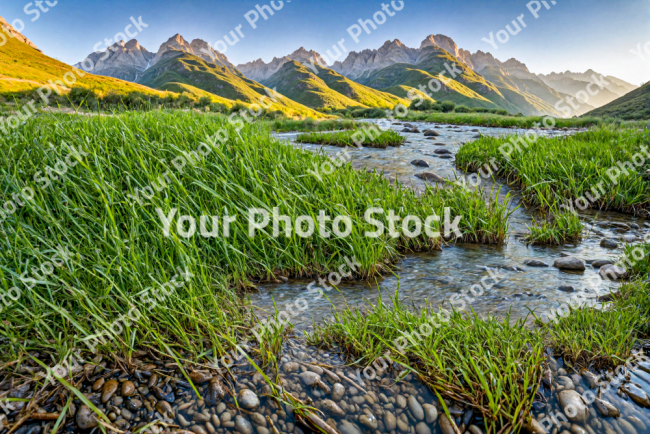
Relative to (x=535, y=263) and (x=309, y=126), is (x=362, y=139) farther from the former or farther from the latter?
(x=535, y=263)

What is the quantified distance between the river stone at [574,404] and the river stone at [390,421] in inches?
43.1

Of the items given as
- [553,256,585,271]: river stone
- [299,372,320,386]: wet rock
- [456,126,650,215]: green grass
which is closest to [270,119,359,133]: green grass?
[456,126,650,215]: green grass

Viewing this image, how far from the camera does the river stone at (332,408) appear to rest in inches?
86.5

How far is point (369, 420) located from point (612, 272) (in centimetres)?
354

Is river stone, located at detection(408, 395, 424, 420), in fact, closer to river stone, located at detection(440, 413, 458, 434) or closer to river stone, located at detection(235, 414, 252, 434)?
river stone, located at detection(440, 413, 458, 434)

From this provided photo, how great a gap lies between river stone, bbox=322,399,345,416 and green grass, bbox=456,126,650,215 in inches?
222

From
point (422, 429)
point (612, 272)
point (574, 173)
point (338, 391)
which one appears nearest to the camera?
point (422, 429)

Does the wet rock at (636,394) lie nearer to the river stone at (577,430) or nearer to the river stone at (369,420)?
the river stone at (577,430)

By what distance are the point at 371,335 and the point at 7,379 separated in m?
2.56

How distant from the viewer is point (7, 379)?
7.13ft

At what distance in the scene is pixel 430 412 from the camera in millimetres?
2164

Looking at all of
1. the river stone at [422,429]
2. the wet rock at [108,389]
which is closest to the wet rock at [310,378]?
the river stone at [422,429]

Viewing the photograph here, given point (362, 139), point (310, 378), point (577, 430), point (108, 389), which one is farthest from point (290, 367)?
point (362, 139)

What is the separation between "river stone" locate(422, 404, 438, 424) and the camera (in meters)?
2.13
